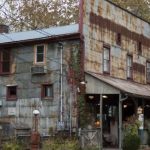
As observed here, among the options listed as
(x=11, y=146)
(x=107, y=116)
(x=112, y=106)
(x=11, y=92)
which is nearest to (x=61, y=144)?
(x=11, y=146)

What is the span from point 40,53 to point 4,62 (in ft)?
9.77

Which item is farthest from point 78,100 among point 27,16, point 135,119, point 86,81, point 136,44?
point 27,16

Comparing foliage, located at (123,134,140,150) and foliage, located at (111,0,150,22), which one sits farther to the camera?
foliage, located at (111,0,150,22)

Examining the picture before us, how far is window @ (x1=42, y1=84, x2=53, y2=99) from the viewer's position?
95.9 feet

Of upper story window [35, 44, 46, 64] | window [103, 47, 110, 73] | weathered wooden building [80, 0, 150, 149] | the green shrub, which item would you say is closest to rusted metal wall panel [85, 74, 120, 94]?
weathered wooden building [80, 0, 150, 149]

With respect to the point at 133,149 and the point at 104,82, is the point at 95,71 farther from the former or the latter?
the point at 133,149

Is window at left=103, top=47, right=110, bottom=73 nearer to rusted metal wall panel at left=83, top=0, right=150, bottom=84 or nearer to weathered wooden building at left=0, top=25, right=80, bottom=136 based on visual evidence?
rusted metal wall panel at left=83, top=0, right=150, bottom=84

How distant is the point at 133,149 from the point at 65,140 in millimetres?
3728

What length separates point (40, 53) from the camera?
30.0 m

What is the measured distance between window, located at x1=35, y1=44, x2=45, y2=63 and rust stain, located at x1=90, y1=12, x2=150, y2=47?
3432 mm

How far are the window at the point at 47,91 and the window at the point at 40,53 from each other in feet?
5.15

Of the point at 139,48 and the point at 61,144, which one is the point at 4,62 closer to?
the point at 61,144

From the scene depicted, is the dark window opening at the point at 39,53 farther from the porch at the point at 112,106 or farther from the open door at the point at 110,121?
the open door at the point at 110,121

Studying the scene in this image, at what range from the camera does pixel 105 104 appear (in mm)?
31578
